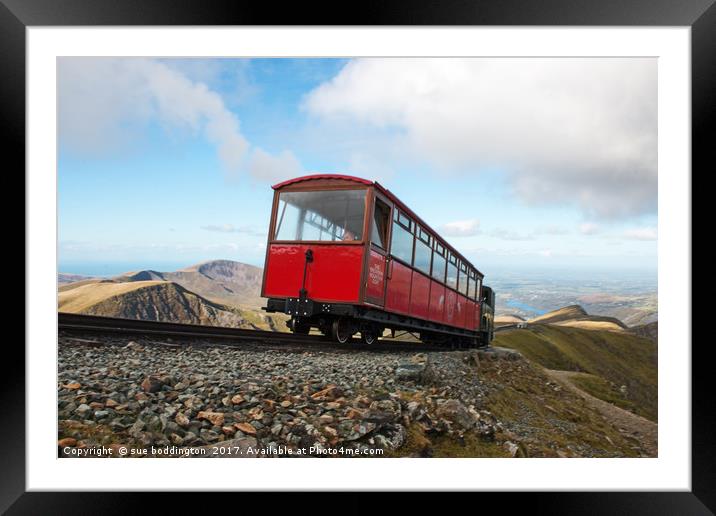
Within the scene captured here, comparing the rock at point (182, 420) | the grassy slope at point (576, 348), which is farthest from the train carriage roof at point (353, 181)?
the grassy slope at point (576, 348)

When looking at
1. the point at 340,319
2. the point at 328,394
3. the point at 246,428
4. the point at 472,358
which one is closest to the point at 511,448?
the point at 328,394

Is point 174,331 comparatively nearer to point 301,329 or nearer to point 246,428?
point 301,329

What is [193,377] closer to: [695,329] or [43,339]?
[43,339]

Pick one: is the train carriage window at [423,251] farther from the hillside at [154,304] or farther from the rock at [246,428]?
the rock at [246,428]

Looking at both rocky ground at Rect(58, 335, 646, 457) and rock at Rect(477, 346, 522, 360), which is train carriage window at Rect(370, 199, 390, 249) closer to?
rocky ground at Rect(58, 335, 646, 457)

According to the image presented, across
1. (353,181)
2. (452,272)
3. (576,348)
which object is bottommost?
(576,348)
